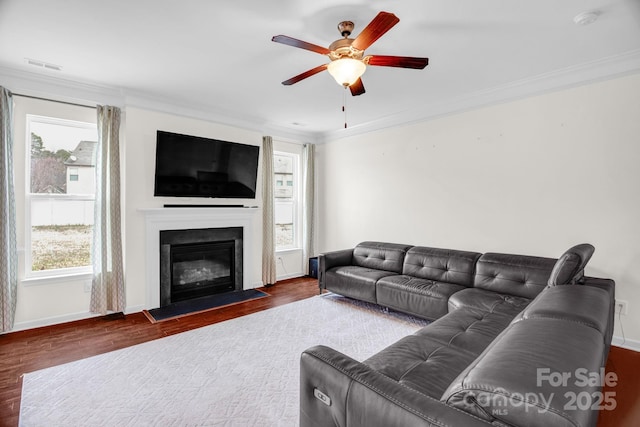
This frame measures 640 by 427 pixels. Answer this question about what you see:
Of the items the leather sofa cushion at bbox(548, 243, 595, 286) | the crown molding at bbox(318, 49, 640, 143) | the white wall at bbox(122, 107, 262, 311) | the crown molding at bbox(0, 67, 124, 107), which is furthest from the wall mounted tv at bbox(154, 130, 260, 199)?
the leather sofa cushion at bbox(548, 243, 595, 286)

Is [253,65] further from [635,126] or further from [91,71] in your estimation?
[635,126]

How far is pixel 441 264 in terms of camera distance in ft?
12.4

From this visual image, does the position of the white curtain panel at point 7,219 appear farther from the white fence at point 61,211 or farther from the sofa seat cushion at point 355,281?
the sofa seat cushion at point 355,281

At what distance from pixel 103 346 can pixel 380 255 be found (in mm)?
3403

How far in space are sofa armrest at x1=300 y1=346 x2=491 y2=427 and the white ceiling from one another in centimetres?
223

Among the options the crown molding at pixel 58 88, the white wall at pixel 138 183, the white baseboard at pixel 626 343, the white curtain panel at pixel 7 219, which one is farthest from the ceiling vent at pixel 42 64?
the white baseboard at pixel 626 343

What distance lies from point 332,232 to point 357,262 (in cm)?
115

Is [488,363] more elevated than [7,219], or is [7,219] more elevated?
[7,219]

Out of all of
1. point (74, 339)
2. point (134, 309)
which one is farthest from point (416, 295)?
point (74, 339)

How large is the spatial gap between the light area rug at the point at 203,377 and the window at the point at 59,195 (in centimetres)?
155

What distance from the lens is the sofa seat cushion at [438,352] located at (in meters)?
1.59

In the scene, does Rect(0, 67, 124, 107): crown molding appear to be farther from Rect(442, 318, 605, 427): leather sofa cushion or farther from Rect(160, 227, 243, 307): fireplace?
Rect(442, 318, 605, 427): leather sofa cushion

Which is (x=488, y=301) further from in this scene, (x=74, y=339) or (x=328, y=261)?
(x=74, y=339)

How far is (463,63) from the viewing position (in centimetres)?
300
